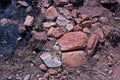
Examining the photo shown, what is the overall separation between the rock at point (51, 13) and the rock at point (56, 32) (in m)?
0.14

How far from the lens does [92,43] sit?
105 inches

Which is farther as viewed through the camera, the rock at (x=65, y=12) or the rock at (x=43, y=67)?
the rock at (x=65, y=12)

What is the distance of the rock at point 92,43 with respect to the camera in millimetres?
2650

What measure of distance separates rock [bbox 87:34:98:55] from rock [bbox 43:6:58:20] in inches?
15.4

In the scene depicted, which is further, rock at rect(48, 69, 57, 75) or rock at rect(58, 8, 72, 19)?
rock at rect(58, 8, 72, 19)

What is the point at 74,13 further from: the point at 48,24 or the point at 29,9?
the point at 29,9

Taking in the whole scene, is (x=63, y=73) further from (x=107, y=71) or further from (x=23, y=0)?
(x=23, y=0)

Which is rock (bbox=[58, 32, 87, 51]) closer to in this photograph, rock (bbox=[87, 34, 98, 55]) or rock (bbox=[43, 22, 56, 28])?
rock (bbox=[87, 34, 98, 55])

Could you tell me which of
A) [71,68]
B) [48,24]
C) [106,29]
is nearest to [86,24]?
[106,29]

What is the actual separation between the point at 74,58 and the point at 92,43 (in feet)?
0.71

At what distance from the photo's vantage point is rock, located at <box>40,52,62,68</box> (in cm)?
255

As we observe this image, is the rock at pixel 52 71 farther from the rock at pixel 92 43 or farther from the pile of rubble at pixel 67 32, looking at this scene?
the rock at pixel 92 43

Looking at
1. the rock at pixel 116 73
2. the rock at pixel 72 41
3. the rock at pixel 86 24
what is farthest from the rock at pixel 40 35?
the rock at pixel 116 73

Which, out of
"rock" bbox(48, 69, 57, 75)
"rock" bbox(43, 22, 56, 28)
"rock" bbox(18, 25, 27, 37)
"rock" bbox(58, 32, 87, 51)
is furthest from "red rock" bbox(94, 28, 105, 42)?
"rock" bbox(18, 25, 27, 37)
